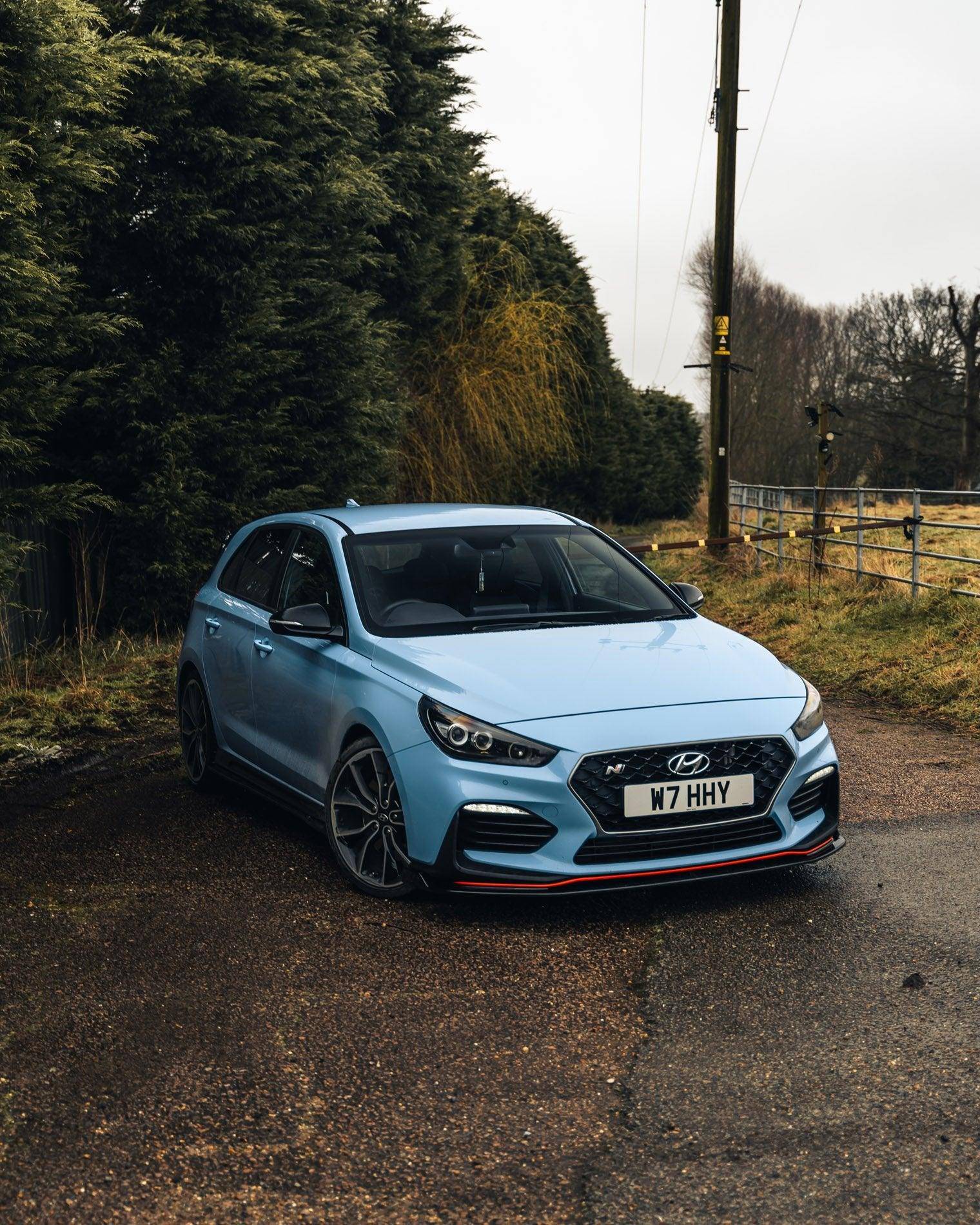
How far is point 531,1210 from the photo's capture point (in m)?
3.16

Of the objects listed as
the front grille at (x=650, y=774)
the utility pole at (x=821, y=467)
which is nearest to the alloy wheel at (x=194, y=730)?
the front grille at (x=650, y=774)

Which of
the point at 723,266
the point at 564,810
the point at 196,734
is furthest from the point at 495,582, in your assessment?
the point at 723,266

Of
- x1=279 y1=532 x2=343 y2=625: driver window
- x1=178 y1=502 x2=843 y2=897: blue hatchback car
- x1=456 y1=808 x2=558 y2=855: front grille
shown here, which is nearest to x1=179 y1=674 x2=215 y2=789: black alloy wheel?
x1=178 y1=502 x2=843 y2=897: blue hatchback car

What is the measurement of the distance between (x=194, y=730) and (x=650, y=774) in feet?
11.2

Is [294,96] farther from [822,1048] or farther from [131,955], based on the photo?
[822,1048]

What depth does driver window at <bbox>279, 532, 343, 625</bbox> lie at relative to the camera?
6.42 m

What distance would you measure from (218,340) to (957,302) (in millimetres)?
36995

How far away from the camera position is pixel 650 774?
506cm

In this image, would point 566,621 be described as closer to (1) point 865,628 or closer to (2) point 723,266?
(1) point 865,628

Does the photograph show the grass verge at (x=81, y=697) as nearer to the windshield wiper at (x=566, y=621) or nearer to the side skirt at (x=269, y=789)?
the side skirt at (x=269, y=789)

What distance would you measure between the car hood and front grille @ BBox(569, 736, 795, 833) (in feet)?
0.71

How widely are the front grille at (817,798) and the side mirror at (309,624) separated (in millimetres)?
1996

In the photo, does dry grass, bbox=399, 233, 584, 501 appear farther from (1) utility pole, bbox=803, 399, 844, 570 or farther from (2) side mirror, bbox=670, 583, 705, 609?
(2) side mirror, bbox=670, 583, 705, 609

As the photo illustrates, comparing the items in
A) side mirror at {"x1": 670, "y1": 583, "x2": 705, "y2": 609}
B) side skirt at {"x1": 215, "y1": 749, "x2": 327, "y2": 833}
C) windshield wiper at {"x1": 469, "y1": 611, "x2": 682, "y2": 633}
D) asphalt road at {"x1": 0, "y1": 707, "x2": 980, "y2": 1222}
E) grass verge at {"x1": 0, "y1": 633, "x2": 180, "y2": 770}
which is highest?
side mirror at {"x1": 670, "y1": 583, "x2": 705, "y2": 609}
